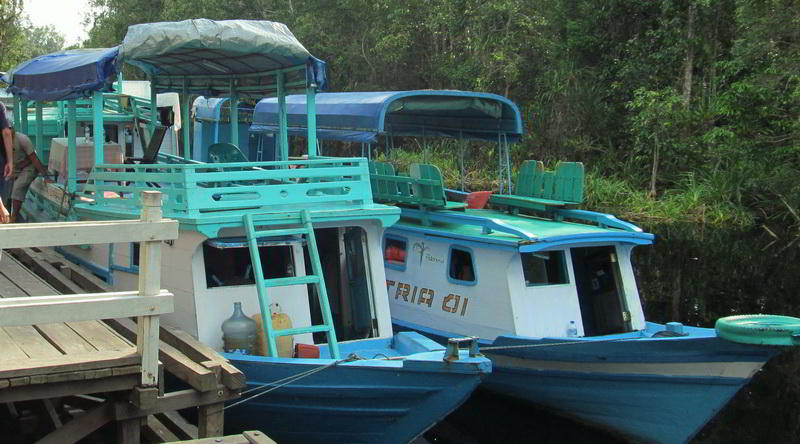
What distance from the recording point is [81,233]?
18.1 feet

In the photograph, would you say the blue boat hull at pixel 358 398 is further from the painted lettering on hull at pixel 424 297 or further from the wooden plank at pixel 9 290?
the painted lettering on hull at pixel 424 297

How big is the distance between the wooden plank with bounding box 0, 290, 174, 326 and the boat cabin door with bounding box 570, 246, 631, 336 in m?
5.87

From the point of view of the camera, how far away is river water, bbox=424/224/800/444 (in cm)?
1034

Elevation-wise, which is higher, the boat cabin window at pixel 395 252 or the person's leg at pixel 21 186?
the person's leg at pixel 21 186

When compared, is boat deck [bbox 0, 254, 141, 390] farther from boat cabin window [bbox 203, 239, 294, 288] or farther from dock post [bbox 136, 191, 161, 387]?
boat cabin window [bbox 203, 239, 294, 288]

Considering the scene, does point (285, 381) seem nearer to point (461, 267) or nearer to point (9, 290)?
point (9, 290)

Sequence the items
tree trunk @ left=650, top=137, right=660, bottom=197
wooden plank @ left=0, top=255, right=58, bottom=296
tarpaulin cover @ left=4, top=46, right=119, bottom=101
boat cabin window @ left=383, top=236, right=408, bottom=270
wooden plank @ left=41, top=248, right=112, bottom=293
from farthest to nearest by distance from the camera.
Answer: tree trunk @ left=650, top=137, right=660, bottom=197
boat cabin window @ left=383, top=236, right=408, bottom=270
tarpaulin cover @ left=4, top=46, right=119, bottom=101
wooden plank @ left=41, top=248, right=112, bottom=293
wooden plank @ left=0, top=255, right=58, bottom=296

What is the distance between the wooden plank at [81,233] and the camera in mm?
5301

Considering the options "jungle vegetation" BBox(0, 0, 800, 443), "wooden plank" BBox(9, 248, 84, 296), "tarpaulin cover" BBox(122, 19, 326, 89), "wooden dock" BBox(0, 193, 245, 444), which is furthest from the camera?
"jungle vegetation" BBox(0, 0, 800, 443)

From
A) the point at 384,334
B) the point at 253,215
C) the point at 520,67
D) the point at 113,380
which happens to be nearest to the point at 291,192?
the point at 253,215

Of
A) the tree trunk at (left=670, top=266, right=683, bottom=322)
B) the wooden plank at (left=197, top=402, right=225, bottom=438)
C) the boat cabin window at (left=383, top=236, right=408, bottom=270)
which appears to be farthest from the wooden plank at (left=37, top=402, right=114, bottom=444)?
the tree trunk at (left=670, top=266, right=683, bottom=322)

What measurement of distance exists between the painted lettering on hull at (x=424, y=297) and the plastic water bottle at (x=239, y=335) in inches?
106

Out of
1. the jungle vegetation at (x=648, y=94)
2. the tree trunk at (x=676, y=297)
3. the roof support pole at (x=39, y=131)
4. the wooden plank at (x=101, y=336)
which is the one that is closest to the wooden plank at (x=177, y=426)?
the wooden plank at (x=101, y=336)

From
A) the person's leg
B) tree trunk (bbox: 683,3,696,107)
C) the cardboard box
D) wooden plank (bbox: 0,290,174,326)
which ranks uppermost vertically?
tree trunk (bbox: 683,3,696,107)
